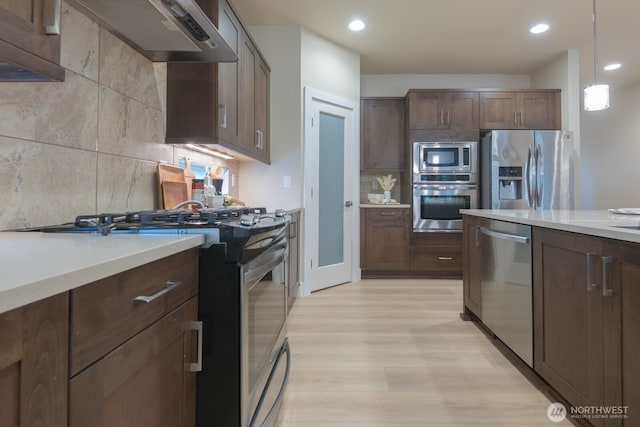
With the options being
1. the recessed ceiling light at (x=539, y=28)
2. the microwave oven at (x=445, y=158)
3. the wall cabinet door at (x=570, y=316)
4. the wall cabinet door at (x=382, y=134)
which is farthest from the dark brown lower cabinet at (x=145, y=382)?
the recessed ceiling light at (x=539, y=28)

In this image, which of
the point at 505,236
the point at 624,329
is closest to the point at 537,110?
the point at 505,236

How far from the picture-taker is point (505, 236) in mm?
2014

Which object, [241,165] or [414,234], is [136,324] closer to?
[241,165]

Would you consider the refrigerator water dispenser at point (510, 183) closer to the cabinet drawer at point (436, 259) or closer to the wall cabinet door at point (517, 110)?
the wall cabinet door at point (517, 110)

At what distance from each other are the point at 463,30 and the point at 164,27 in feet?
10.9

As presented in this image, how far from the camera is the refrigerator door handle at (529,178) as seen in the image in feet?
13.1

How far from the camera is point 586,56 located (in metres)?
4.27

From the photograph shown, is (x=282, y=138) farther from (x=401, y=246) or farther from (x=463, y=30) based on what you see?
(x=463, y=30)

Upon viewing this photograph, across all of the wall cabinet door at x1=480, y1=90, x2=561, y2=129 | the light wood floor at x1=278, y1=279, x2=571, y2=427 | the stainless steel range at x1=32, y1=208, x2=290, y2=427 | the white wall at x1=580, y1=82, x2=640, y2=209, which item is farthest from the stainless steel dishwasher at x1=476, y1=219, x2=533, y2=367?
the white wall at x1=580, y1=82, x2=640, y2=209

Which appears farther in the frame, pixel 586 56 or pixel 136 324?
pixel 586 56

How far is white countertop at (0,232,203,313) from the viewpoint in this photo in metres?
0.45

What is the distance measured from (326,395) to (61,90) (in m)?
1.75

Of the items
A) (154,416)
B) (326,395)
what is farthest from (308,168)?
(154,416)

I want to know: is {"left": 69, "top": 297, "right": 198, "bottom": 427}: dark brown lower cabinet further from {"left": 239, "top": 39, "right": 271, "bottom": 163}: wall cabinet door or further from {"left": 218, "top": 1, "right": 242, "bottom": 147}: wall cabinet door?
{"left": 239, "top": 39, "right": 271, "bottom": 163}: wall cabinet door
